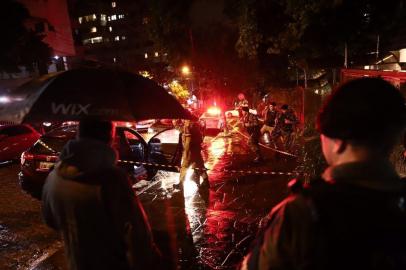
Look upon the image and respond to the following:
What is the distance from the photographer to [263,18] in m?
18.2

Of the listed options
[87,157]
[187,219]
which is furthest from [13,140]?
[87,157]

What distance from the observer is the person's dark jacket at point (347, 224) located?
1354 millimetres

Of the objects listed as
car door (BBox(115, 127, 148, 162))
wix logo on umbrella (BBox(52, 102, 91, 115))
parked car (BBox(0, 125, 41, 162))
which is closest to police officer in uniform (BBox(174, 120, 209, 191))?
car door (BBox(115, 127, 148, 162))

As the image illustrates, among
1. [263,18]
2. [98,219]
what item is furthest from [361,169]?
[263,18]

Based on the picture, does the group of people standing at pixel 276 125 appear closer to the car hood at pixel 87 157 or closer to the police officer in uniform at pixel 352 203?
the car hood at pixel 87 157

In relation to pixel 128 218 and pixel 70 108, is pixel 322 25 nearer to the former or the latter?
pixel 70 108

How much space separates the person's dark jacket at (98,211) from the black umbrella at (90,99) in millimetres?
355

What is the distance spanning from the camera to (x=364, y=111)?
1.47m

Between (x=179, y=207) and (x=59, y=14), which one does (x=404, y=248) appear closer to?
(x=179, y=207)

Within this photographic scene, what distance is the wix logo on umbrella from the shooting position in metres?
2.65

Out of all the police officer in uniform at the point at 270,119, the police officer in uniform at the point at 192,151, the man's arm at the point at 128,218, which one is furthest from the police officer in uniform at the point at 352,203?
the police officer in uniform at the point at 270,119

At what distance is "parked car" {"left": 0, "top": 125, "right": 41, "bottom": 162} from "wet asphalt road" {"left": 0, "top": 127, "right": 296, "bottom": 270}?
1552 mm

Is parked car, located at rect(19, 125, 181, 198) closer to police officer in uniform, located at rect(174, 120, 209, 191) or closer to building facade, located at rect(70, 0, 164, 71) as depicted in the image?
police officer in uniform, located at rect(174, 120, 209, 191)

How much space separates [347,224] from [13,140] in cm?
1337
